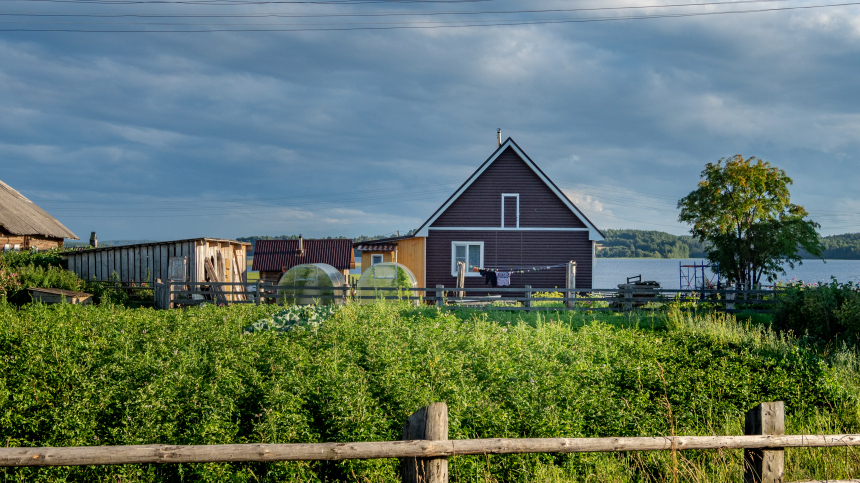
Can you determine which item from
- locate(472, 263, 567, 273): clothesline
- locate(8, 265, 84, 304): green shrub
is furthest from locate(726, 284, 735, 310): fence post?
locate(8, 265, 84, 304): green shrub

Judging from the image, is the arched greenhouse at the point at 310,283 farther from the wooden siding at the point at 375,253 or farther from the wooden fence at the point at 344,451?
the wooden fence at the point at 344,451

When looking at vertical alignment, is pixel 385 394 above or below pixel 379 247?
below

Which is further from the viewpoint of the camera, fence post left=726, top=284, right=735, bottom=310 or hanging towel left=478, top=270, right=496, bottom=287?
hanging towel left=478, top=270, right=496, bottom=287

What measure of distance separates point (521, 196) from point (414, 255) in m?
6.02

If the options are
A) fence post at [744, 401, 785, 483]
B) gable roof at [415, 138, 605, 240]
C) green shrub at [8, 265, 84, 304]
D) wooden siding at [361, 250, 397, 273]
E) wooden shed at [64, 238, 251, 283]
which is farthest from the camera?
wooden siding at [361, 250, 397, 273]

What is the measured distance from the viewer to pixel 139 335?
9.98m

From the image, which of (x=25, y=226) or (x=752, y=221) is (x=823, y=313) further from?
(x=25, y=226)

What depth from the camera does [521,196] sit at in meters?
25.5


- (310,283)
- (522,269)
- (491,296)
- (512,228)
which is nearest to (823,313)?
(491,296)

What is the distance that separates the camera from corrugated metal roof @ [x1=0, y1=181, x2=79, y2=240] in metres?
28.0

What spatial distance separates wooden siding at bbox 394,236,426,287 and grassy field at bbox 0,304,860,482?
15683mm

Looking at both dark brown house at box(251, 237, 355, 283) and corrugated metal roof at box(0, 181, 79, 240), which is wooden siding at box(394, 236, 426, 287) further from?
corrugated metal roof at box(0, 181, 79, 240)

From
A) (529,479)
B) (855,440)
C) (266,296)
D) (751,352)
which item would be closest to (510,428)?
(529,479)

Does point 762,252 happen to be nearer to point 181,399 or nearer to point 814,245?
point 814,245
